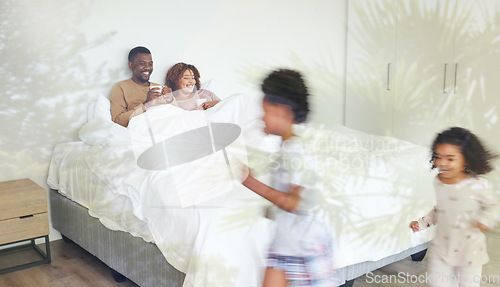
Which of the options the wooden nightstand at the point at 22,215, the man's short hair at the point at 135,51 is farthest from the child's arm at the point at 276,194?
the man's short hair at the point at 135,51

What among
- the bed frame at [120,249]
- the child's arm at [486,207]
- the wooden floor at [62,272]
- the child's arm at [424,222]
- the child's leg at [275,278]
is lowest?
the wooden floor at [62,272]

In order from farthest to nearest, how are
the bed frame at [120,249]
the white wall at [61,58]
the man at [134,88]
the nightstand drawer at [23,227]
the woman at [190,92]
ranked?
the man at [134,88]
the white wall at [61,58]
the nightstand drawer at [23,227]
the bed frame at [120,249]
the woman at [190,92]

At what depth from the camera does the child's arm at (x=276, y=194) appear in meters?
0.32

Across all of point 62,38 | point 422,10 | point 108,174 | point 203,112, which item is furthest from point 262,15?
point 62,38

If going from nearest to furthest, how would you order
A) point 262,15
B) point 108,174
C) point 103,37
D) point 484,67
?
point 484,67, point 262,15, point 108,174, point 103,37

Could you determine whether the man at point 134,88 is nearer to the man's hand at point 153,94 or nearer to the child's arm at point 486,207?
the man's hand at point 153,94

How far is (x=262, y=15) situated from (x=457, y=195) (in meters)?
0.26

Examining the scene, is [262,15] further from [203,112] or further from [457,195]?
[457,195]

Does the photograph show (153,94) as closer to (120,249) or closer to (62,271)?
(120,249)

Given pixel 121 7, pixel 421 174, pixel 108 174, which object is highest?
pixel 121 7

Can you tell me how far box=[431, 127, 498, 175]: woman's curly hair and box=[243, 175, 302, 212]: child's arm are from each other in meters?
0.13

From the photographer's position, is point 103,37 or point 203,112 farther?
point 103,37

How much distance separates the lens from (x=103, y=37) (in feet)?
5.71

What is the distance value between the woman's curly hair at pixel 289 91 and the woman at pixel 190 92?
0.54 ft
